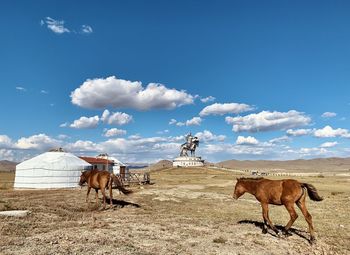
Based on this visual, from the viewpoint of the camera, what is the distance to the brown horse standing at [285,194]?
46.5ft

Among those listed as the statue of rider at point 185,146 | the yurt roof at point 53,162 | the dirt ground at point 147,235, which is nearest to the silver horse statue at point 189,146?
the statue of rider at point 185,146

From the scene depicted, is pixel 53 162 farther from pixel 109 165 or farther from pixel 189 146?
pixel 189 146

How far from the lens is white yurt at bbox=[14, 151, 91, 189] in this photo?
43656 mm

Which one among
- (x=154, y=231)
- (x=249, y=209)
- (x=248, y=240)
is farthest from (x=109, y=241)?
(x=249, y=209)

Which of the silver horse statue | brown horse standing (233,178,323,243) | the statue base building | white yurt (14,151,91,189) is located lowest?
brown horse standing (233,178,323,243)

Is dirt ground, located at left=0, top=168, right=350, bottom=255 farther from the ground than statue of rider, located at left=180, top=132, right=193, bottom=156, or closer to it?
closer to it

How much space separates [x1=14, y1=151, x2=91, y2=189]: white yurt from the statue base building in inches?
3154

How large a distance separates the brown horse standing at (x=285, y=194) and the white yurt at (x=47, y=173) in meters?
33.3

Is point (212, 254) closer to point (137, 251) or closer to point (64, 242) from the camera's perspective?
point (137, 251)

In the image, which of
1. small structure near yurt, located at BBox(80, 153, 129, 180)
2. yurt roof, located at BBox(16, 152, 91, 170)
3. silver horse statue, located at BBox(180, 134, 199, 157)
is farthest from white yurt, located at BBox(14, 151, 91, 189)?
silver horse statue, located at BBox(180, 134, 199, 157)

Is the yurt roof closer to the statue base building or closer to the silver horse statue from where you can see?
the statue base building

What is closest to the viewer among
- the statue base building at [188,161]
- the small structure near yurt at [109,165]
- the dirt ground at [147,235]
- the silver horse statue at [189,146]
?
the dirt ground at [147,235]

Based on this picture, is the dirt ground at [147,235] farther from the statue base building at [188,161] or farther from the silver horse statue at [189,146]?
the silver horse statue at [189,146]

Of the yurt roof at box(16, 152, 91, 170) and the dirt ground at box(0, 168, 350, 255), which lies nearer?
the dirt ground at box(0, 168, 350, 255)
